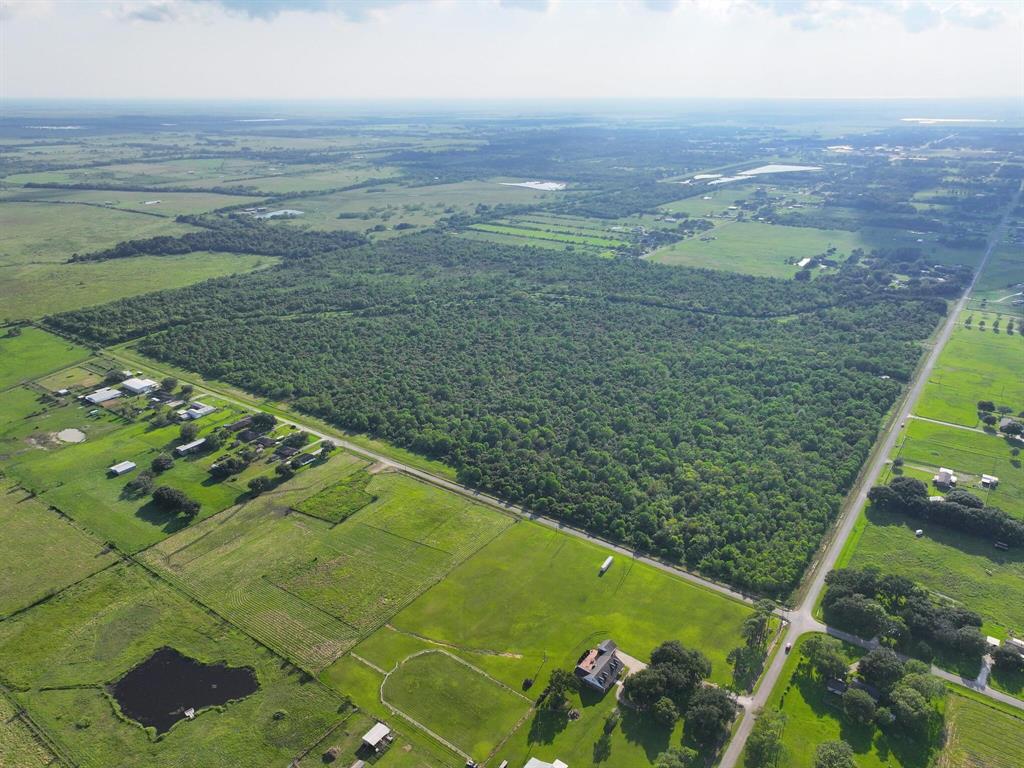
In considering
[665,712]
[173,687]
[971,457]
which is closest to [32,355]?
[173,687]

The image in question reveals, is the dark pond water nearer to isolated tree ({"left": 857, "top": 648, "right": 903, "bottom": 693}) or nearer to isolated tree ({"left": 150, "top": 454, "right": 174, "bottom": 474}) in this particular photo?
isolated tree ({"left": 150, "top": 454, "right": 174, "bottom": 474})

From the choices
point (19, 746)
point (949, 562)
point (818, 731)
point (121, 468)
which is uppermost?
point (121, 468)

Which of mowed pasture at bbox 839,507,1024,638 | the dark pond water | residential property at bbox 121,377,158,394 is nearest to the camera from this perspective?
the dark pond water

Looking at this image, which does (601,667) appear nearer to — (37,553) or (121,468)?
(37,553)

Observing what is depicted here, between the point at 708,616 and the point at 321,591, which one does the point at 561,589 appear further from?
the point at 321,591

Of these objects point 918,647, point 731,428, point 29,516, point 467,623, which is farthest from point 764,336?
point 29,516

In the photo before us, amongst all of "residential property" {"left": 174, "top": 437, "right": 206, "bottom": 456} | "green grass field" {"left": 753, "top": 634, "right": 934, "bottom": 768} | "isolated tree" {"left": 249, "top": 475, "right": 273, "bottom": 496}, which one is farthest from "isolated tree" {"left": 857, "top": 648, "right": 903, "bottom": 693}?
"residential property" {"left": 174, "top": 437, "right": 206, "bottom": 456}
